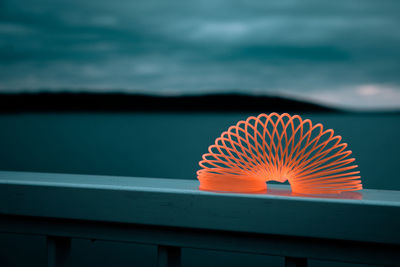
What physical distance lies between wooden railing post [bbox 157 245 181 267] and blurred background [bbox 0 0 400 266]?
16.9 feet

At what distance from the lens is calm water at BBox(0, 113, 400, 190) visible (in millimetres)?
8320

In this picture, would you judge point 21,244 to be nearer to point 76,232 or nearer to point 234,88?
point 234,88

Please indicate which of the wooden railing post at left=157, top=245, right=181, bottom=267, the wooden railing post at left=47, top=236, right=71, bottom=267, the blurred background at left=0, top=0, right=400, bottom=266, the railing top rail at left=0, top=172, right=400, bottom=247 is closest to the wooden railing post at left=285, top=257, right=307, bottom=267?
the railing top rail at left=0, top=172, right=400, bottom=247

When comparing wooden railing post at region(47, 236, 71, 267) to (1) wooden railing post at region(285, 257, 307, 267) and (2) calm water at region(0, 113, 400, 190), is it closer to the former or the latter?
(1) wooden railing post at region(285, 257, 307, 267)

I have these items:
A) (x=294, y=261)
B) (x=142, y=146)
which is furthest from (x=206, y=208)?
(x=142, y=146)

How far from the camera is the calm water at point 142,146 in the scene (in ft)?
27.3

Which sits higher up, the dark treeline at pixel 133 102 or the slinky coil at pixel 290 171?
the dark treeline at pixel 133 102

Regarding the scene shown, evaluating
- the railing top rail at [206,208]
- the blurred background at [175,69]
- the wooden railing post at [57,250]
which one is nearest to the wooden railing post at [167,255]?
the railing top rail at [206,208]

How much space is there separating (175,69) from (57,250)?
739 cm

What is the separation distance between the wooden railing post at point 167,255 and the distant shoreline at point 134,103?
260 inches

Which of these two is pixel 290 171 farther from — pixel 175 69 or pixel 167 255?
pixel 175 69

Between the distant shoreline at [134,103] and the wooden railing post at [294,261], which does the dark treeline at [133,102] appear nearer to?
the distant shoreline at [134,103]

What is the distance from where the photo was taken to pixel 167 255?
1637 mm

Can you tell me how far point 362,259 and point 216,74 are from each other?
677cm
